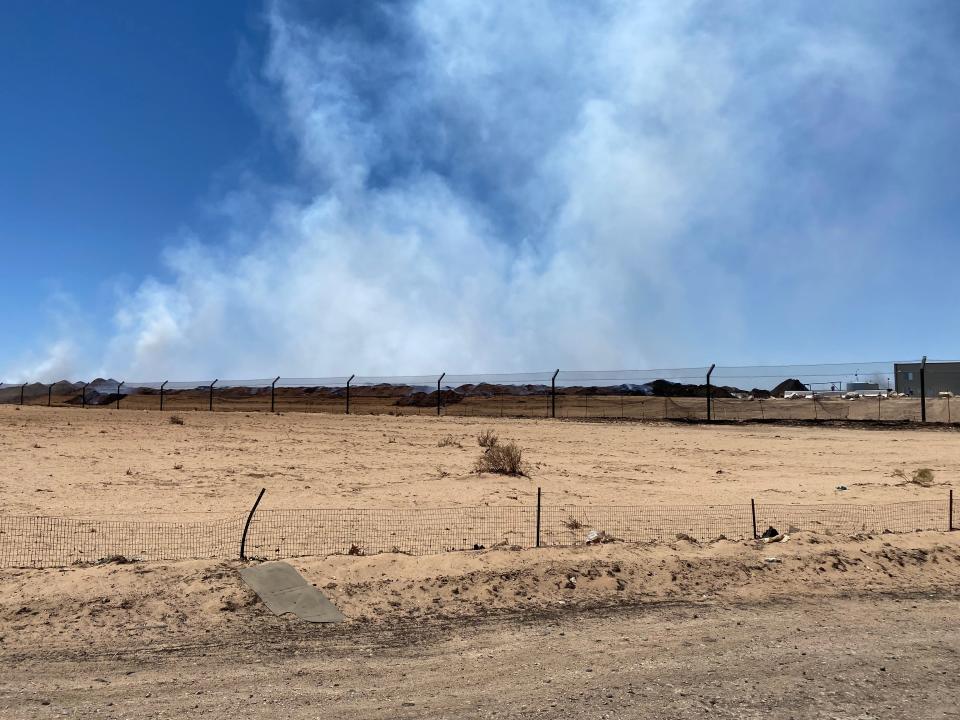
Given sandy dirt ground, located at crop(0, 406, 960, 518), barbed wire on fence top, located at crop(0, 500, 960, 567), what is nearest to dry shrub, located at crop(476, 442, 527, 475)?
sandy dirt ground, located at crop(0, 406, 960, 518)

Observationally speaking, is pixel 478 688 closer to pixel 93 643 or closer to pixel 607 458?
pixel 93 643

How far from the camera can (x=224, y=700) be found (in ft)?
16.6

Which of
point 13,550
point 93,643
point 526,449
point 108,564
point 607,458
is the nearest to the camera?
point 93,643

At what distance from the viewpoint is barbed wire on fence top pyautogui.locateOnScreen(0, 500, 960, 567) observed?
915 cm

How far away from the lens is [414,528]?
10898 millimetres

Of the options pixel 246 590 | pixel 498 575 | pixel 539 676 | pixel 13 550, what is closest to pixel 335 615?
pixel 246 590

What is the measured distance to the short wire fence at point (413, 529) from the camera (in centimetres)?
910

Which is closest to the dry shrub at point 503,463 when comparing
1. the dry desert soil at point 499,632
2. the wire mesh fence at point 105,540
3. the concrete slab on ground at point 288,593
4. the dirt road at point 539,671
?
the dry desert soil at point 499,632

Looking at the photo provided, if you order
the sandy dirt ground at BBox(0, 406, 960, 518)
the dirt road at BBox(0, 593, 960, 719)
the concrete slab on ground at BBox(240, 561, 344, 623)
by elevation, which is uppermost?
the sandy dirt ground at BBox(0, 406, 960, 518)

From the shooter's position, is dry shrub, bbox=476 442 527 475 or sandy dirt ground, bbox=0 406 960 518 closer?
sandy dirt ground, bbox=0 406 960 518

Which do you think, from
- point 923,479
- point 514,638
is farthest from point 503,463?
point 514,638

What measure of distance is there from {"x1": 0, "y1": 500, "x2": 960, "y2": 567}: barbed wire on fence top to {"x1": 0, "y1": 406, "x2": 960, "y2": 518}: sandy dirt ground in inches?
44.3

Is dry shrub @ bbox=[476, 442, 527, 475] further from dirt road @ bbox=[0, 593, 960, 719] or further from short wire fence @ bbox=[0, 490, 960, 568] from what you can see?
dirt road @ bbox=[0, 593, 960, 719]

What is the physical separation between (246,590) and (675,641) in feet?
14.0
